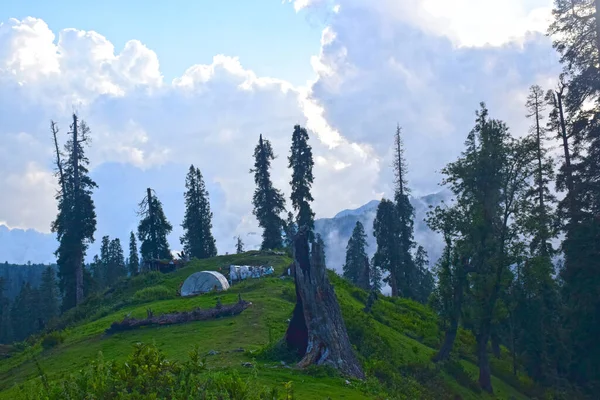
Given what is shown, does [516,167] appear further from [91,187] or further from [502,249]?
[91,187]

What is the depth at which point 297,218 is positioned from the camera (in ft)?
206

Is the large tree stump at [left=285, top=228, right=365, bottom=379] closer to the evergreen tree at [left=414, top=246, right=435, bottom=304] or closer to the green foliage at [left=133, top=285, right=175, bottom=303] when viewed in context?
the green foliage at [left=133, top=285, right=175, bottom=303]

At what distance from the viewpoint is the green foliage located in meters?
44.8

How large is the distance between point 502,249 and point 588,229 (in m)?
5.04

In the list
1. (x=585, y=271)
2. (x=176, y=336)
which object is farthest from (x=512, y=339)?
(x=176, y=336)

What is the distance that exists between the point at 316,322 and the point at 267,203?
148 feet

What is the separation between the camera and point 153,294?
1786 inches

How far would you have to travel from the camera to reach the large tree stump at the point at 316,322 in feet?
75.2

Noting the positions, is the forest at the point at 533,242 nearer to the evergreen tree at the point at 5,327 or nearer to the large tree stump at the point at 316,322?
the large tree stump at the point at 316,322

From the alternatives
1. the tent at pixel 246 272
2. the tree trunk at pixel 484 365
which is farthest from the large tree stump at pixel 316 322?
the tent at pixel 246 272

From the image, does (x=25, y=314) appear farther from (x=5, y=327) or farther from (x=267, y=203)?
(x=267, y=203)

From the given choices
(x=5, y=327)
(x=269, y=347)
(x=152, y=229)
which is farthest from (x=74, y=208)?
(x=5, y=327)

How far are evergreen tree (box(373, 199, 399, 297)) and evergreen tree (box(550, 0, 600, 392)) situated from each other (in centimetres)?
3283

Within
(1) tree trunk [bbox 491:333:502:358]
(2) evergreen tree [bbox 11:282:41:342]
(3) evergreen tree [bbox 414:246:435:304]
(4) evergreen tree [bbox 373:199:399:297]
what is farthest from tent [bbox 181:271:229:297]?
(2) evergreen tree [bbox 11:282:41:342]
